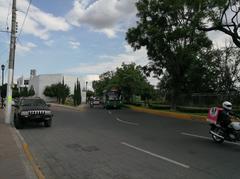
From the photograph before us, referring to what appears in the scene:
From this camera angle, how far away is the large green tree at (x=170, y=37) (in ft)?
98.7

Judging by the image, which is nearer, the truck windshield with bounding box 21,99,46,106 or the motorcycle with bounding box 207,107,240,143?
the motorcycle with bounding box 207,107,240,143

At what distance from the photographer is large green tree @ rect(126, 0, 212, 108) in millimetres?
30078

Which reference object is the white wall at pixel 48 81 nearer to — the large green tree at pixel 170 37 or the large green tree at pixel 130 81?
the large green tree at pixel 130 81

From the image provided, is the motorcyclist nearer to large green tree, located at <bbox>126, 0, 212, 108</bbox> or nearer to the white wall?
large green tree, located at <bbox>126, 0, 212, 108</bbox>

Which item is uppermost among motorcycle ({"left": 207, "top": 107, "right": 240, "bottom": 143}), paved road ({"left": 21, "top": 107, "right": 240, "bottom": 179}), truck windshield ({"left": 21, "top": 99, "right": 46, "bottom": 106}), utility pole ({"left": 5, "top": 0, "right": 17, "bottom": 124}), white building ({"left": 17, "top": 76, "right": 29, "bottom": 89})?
white building ({"left": 17, "top": 76, "right": 29, "bottom": 89})

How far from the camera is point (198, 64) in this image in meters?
33.6

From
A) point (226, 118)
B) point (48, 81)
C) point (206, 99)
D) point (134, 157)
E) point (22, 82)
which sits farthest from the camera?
point (22, 82)

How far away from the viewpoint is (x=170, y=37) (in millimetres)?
30203

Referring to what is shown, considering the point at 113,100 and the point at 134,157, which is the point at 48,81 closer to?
the point at 113,100

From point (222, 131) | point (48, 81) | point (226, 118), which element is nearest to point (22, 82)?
point (48, 81)

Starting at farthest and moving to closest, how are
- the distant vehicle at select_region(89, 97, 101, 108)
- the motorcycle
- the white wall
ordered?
1. the white wall
2. the distant vehicle at select_region(89, 97, 101, 108)
3. the motorcycle

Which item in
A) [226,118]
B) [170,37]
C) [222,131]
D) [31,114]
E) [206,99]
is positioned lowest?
[222,131]

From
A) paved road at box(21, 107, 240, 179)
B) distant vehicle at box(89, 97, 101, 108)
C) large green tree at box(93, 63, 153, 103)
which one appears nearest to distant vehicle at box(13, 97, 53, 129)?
paved road at box(21, 107, 240, 179)

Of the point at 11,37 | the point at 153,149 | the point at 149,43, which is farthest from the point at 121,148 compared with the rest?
the point at 149,43
